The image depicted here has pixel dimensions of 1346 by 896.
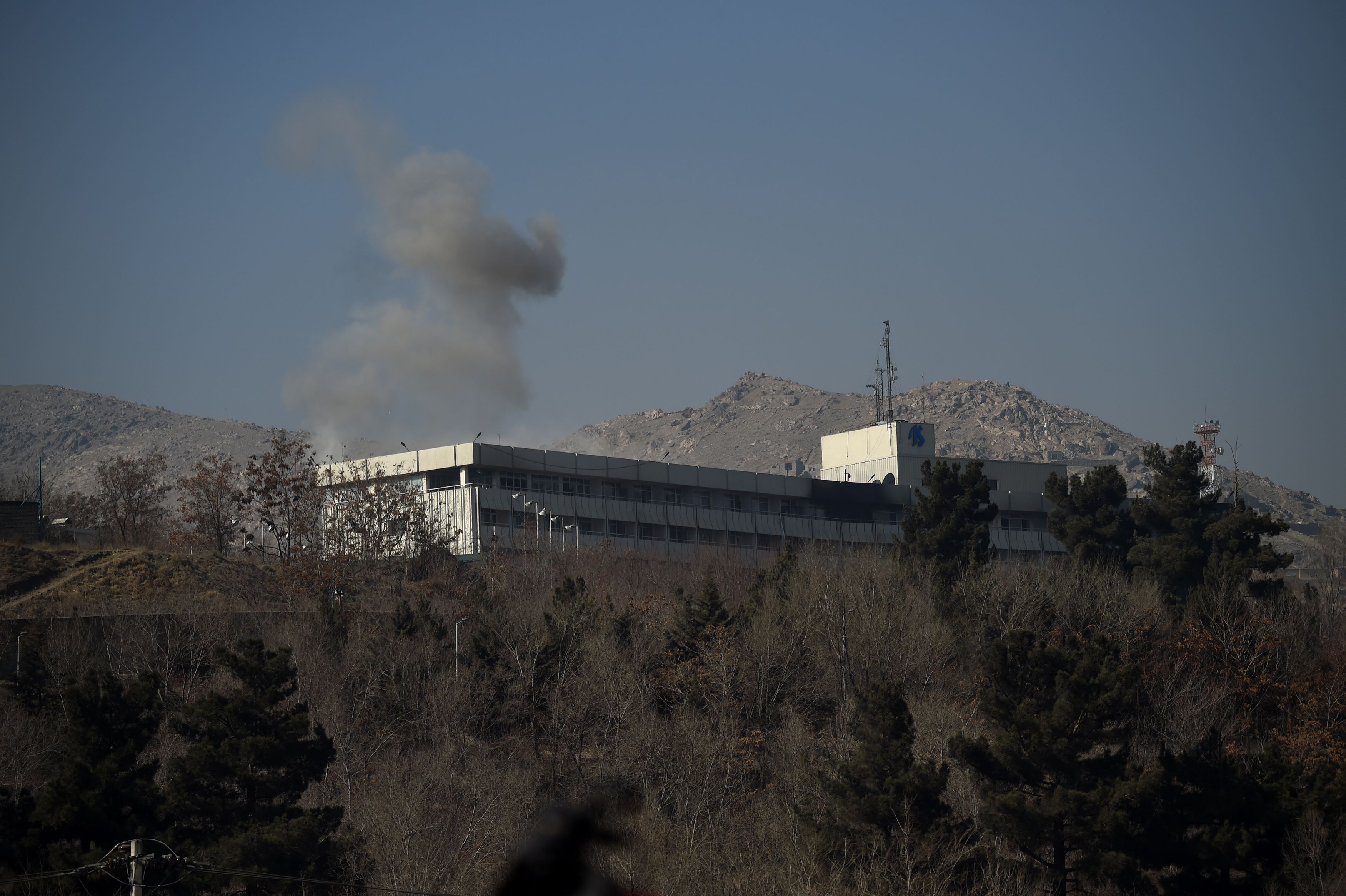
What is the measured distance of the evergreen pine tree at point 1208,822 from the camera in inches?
1412

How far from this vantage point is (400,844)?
36875 millimetres

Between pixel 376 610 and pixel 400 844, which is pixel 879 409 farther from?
pixel 400 844

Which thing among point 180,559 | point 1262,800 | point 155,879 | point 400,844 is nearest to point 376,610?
point 180,559

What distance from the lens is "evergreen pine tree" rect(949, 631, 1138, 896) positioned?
118ft

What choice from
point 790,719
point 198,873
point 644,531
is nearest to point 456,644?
point 790,719

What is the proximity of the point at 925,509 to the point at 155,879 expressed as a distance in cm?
4453

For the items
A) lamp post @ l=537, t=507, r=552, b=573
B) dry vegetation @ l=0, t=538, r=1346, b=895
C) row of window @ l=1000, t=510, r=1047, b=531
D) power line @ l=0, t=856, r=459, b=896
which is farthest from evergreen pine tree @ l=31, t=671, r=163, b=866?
row of window @ l=1000, t=510, r=1047, b=531

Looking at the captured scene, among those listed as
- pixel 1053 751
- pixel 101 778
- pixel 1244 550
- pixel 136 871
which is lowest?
pixel 1053 751

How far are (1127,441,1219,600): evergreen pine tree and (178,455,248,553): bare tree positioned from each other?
46054 millimetres

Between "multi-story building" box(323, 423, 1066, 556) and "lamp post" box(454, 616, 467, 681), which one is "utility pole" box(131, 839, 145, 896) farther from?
"multi-story building" box(323, 423, 1066, 556)

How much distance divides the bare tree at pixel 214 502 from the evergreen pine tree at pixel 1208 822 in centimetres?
5148

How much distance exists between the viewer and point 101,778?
31594mm

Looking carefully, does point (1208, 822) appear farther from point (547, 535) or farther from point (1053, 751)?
point (547, 535)

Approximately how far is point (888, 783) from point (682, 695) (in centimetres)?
1568
